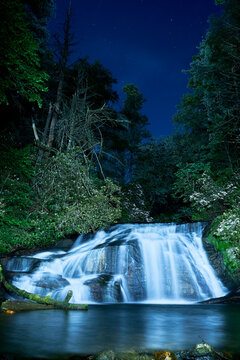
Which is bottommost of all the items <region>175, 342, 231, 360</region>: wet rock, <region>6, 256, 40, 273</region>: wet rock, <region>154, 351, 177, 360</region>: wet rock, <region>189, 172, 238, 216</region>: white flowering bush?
<region>175, 342, 231, 360</region>: wet rock

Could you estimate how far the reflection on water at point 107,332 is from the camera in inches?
132

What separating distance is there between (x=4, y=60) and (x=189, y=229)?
10297mm

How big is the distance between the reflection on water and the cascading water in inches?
98.3

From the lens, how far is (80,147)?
1325 centimetres

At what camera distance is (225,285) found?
31.7 ft

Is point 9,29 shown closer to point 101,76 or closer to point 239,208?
point 239,208

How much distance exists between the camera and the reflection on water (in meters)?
3.36

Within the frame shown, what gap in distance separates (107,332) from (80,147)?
10000 millimetres

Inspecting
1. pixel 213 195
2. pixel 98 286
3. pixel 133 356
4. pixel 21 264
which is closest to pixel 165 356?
pixel 133 356

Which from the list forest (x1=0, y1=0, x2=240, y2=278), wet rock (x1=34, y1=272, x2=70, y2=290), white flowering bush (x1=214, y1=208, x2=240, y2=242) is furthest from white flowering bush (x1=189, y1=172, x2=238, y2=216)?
wet rock (x1=34, y1=272, x2=70, y2=290)

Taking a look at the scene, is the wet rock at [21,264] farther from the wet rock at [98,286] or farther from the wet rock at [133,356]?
the wet rock at [133,356]

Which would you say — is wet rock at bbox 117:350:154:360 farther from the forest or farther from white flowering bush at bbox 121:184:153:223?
white flowering bush at bbox 121:184:153:223

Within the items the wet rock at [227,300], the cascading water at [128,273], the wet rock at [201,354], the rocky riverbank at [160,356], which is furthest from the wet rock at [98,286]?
the wet rock at [201,354]

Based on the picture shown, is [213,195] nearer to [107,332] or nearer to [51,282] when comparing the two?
[51,282]
